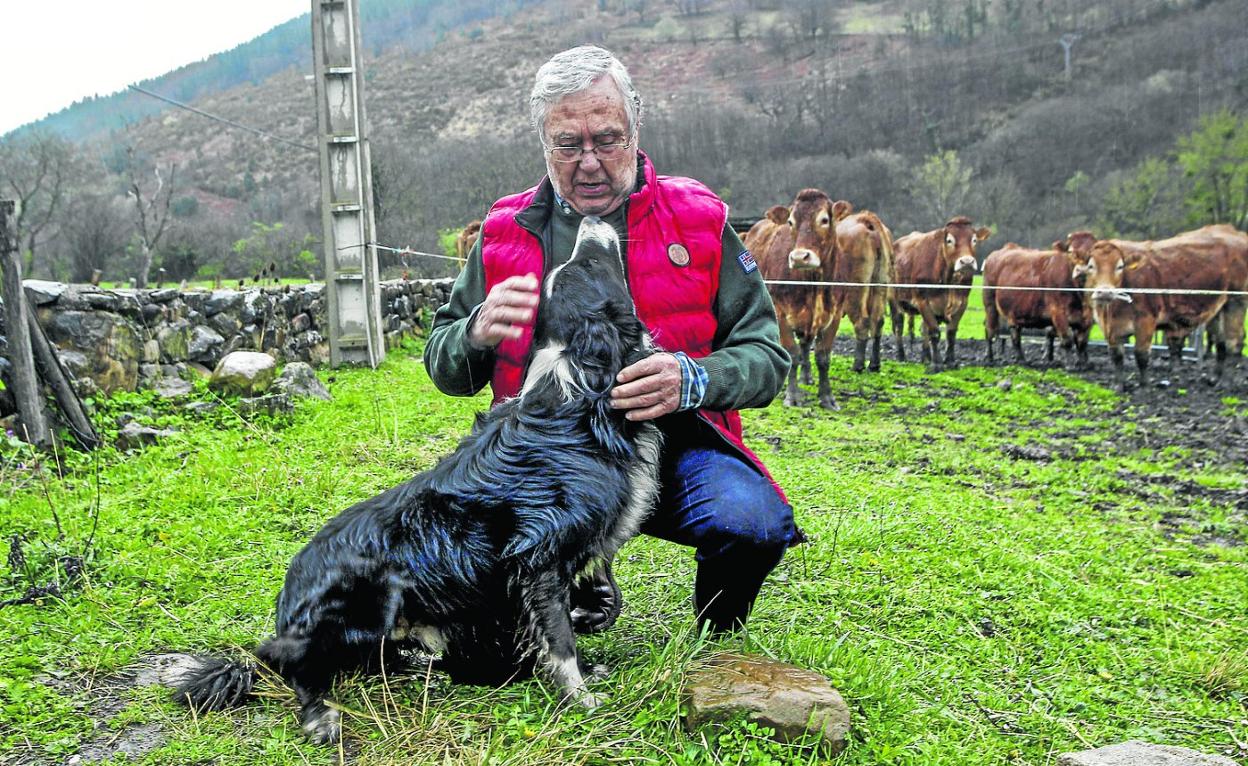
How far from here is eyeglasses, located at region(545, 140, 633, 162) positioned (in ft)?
8.96

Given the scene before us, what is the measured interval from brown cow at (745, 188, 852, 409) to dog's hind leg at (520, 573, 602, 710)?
7785 mm

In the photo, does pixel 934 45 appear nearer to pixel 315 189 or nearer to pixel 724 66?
pixel 724 66

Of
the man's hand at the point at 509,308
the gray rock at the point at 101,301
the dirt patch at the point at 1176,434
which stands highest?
the gray rock at the point at 101,301

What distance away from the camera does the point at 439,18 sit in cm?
7069

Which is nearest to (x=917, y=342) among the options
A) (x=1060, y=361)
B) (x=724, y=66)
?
(x=1060, y=361)

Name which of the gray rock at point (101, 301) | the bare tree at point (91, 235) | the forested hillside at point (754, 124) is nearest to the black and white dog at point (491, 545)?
the gray rock at point (101, 301)

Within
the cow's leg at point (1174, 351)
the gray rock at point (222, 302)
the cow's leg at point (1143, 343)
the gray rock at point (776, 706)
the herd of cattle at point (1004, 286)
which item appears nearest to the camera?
the gray rock at point (776, 706)

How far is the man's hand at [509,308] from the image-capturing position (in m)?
2.53

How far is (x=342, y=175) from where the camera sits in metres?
10.6

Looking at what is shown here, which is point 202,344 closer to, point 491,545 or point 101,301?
point 101,301

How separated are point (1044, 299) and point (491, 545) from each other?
13.9 meters

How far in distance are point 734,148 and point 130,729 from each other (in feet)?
125

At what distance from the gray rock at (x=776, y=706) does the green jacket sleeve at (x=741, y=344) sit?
89cm

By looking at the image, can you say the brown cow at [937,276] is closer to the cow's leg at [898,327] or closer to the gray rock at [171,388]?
the cow's leg at [898,327]
